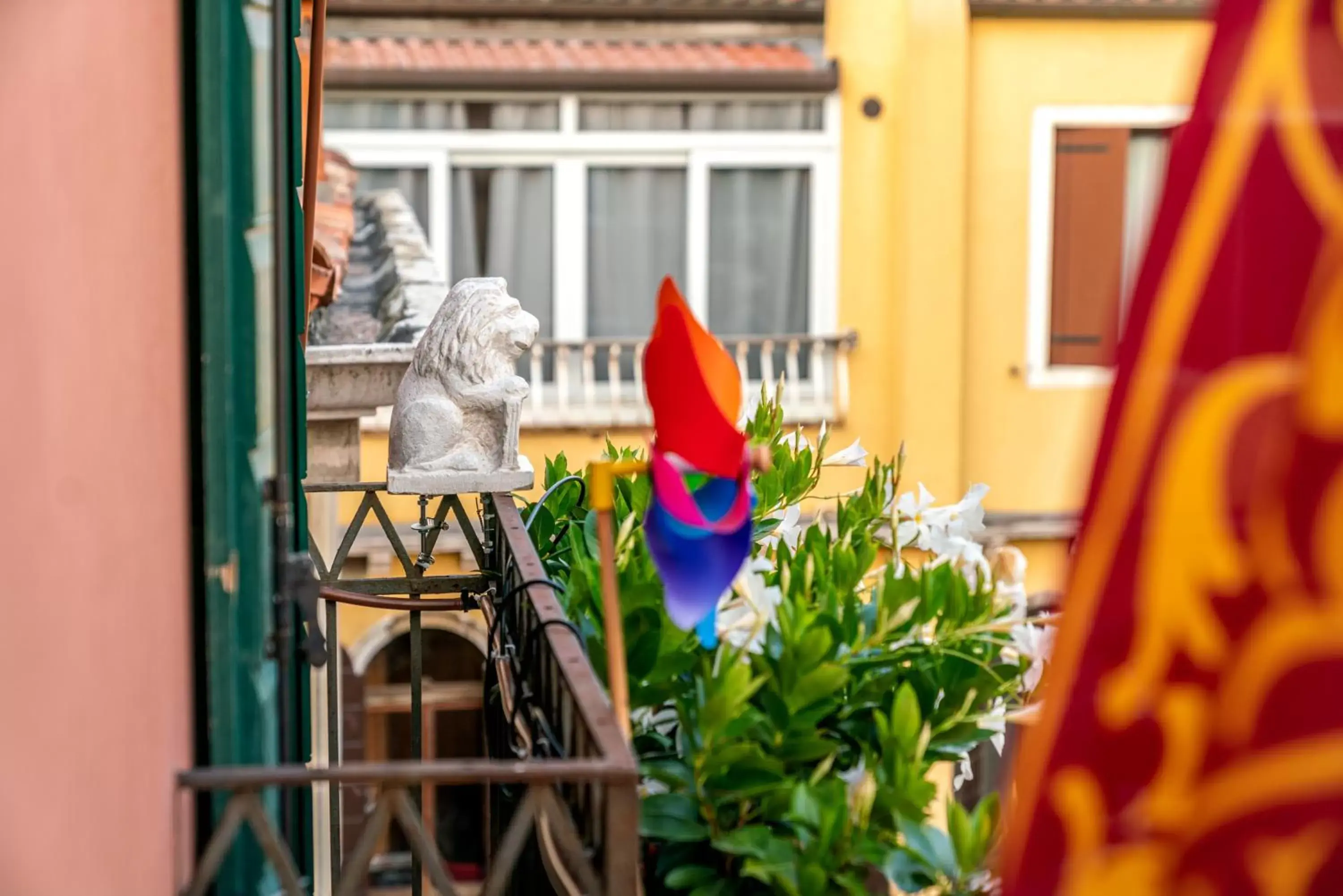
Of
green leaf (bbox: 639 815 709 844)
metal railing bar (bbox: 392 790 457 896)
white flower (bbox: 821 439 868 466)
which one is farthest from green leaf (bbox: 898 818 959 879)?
white flower (bbox: 821 439 868 466)

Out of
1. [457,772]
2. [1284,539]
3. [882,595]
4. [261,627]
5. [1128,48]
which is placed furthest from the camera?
[1128,48]

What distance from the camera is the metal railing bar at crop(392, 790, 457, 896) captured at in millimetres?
1708

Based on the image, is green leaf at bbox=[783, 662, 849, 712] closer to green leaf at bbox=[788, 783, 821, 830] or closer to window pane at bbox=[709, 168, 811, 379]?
green leaf at bbox=[788, 783, 821, 830]

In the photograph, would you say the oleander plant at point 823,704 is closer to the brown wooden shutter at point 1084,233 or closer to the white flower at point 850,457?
the white flower at point 850,457

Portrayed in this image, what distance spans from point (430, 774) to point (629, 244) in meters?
9.80

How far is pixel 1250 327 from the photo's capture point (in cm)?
125

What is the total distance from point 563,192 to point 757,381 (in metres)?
1.71

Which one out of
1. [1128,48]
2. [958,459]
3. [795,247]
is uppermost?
[1128,48]

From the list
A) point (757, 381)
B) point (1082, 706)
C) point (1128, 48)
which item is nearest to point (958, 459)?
point (757, 381)

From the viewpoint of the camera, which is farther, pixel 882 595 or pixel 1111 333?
pixel 882 595

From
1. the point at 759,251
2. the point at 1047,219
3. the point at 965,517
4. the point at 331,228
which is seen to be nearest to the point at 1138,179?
the point at 1047,219

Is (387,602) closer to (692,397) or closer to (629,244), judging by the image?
(692,397)

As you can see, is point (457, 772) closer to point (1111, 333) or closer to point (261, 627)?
point (261, 627)

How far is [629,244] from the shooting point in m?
11.4
